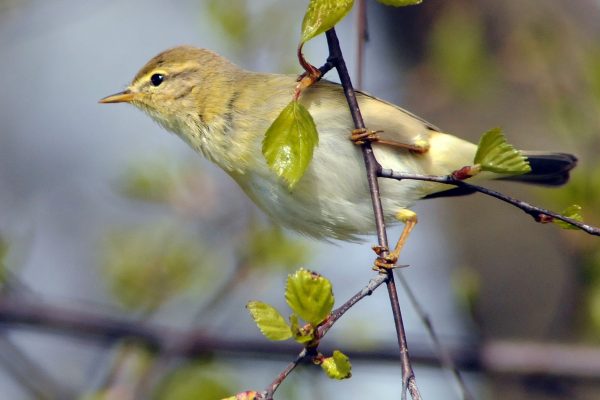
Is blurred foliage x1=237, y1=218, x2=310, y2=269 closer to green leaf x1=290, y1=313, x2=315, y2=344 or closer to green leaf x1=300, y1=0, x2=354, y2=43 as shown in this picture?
green leaf x1=290, y1=313, x2=315, y2=344

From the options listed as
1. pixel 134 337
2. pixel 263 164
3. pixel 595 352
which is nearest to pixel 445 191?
pixel 263 164

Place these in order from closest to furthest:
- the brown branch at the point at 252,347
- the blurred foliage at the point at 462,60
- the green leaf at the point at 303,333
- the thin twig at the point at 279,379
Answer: the thin twig at the point at 279,379 < the green leaf at the point at 303,333 < the brown branch at the point at 252,347 < the blurred foliage at the point at 462,60

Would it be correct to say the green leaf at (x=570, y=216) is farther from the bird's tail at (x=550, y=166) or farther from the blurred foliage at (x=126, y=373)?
the blurred foliage at (x=126, y=373)

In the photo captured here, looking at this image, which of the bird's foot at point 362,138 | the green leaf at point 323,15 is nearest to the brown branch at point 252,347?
the bird's foot at point 362,138

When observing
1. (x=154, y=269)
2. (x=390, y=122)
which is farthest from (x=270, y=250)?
(x=390, y=122)

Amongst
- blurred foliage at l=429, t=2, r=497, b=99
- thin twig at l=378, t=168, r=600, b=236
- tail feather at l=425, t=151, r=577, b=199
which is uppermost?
blurred foliage at l=429, t=2, r=497, b=99

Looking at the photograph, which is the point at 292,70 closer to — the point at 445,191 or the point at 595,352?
the point at 445,191

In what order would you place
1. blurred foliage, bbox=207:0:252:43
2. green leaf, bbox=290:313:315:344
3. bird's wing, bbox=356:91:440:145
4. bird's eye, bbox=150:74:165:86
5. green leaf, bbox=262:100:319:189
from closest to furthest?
green leaf, bbox=290:313:315:344
green leaf, bbox=262:100:319:189
bird's wing, bbox=356:91:440:145
bird's eye, bbox=150:74:165:86
blurred foliage, bbox=207:0:252:43

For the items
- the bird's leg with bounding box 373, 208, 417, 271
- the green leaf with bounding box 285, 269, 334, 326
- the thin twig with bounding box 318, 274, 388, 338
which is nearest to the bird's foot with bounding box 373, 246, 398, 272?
the bird's leg with bounding box 373, 208, 417, 271
